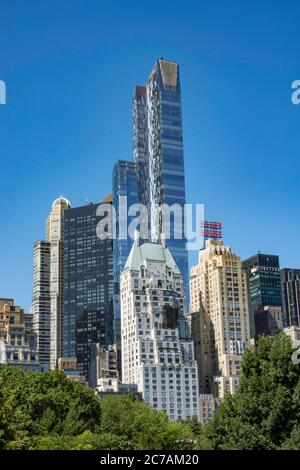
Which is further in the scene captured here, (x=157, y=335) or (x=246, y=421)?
(x=157, y=335)

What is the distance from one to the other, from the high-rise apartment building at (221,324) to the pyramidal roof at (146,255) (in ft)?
52.4

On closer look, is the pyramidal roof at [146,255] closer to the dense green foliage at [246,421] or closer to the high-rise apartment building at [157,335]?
the high-rise apartment building at [157,335]

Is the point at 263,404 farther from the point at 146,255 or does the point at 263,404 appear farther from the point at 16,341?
the point at 146,255

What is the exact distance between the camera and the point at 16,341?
545 feet

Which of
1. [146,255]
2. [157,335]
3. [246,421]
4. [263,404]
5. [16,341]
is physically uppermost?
[146,255]

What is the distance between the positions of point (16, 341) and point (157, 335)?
30.1m

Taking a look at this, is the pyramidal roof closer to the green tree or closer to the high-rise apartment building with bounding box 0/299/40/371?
the high-rise apartment building with bounding box 0/299/40/371

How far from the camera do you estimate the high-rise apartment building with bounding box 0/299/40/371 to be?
158 meters

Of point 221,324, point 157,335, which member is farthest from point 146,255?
point 221,324

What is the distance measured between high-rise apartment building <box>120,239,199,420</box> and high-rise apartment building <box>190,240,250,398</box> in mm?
12597

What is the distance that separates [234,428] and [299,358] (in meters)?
5.29

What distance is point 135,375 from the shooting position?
167500mm

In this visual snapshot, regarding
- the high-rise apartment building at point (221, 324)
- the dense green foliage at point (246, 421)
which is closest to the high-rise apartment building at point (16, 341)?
the high-rise apartment building at point (221, 324)
